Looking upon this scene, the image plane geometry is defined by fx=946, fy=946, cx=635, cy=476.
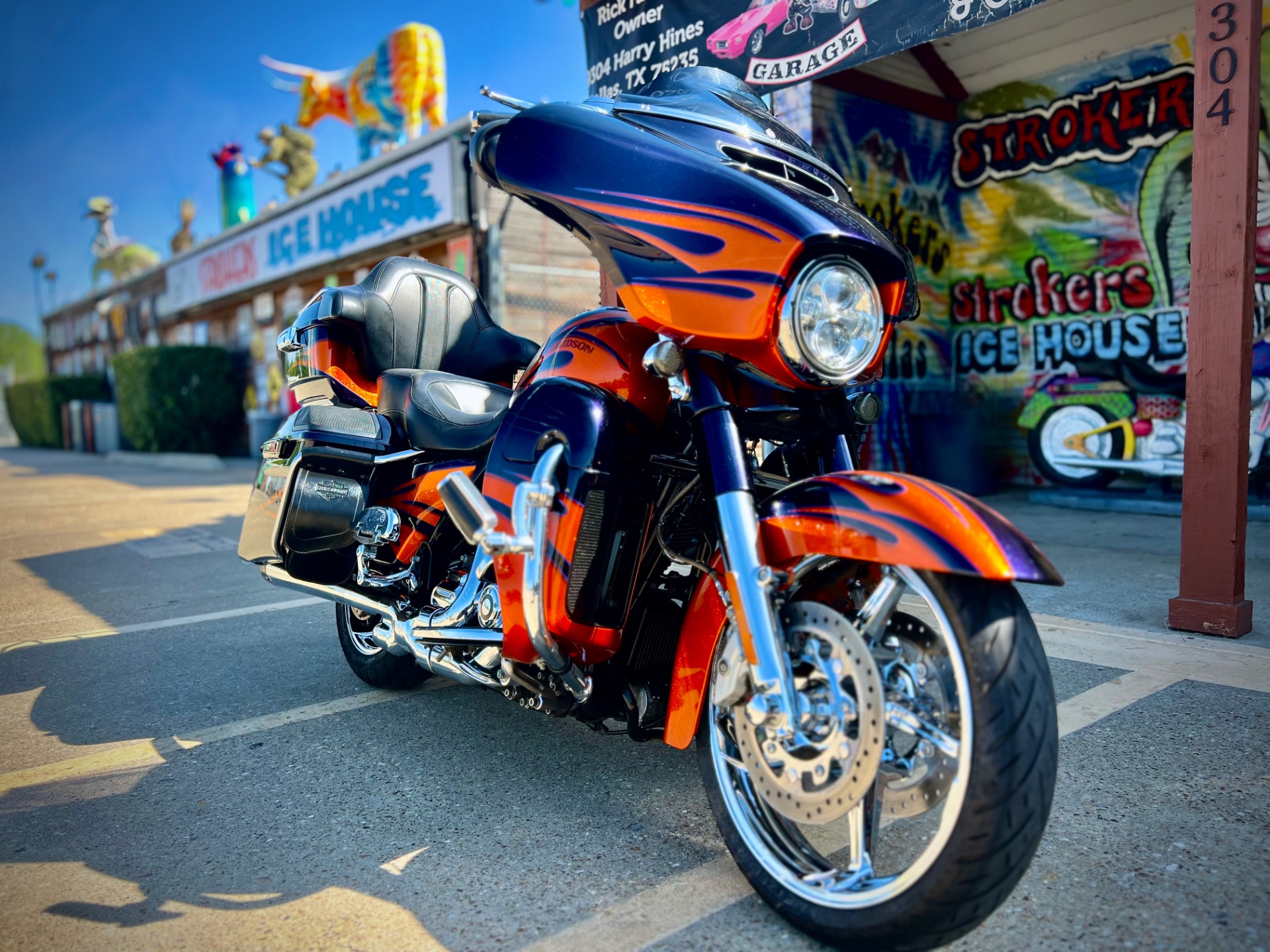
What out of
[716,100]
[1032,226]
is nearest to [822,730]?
[716,100]

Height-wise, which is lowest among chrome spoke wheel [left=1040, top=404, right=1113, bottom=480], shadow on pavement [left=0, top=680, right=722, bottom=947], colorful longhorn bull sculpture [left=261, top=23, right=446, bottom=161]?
shadow on pavement [left=0, top=680, right=722, bottom=947]

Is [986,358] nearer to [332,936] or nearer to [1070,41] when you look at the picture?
[1070,41]

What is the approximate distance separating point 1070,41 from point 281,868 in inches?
344

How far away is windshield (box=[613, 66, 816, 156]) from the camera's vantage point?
2.29m

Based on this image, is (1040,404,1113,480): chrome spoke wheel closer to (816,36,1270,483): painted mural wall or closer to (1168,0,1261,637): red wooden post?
(816,36,1270,483): painted mural wall

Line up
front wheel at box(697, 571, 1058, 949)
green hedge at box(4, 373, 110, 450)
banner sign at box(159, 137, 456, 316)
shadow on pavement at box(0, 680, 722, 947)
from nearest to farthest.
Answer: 1. front wheel at box(697, 571, 1058, 949)
2. shadow on pavement at box(0, 680, 722, 947)
3. banner sign at box(159, 137, 456, 316)
4. green hedge at box(4, 373, 110, 450)

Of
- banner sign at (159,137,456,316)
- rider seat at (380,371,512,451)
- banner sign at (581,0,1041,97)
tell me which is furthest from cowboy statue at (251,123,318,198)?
rider seat at (380,371,512,451)

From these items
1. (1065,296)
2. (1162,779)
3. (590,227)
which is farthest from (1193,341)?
(1065,296)

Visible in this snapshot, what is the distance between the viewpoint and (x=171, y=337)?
23547 mm

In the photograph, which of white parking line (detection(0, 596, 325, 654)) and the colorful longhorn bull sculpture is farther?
the colorful longhorn bull sculpture

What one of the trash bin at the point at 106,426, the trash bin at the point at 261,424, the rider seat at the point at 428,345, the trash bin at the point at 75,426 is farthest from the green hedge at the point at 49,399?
the rider seat at the point at 428,345

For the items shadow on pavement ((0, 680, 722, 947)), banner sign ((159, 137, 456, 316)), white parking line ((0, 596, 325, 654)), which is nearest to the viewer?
shadow on pavement ((0, 680, 722, 947))

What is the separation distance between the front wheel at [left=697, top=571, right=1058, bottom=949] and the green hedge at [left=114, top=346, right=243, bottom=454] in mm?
19300

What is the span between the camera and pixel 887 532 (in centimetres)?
181
